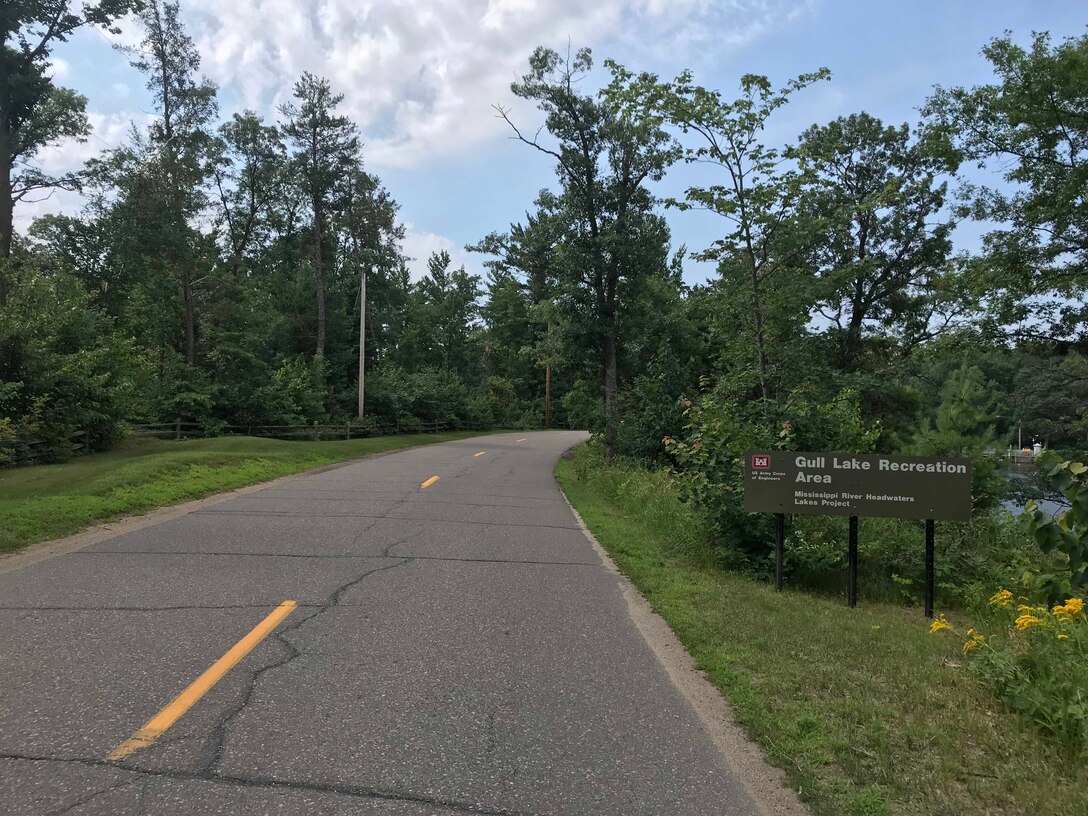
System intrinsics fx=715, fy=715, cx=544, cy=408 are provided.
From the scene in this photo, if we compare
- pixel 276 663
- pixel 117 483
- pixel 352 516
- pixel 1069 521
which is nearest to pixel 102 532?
pixel 352 516

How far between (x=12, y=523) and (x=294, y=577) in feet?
15.3

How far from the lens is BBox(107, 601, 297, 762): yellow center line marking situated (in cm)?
342

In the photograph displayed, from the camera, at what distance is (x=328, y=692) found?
4168 millimetres

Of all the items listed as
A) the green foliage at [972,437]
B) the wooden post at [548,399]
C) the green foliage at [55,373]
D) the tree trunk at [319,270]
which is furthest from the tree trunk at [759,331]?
the wooden post at [548,399]

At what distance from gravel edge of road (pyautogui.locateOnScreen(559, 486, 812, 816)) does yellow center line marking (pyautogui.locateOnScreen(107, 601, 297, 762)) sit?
2.82 meters

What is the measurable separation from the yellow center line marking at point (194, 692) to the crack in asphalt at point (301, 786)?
168 mm

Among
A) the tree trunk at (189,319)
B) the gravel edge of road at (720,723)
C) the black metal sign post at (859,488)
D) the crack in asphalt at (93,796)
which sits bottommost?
the gravel edge of road at (720,723)

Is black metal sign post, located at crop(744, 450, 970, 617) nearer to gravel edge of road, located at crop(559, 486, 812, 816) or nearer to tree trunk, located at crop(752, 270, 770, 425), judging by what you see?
gravel edge of road, located at crop(559, 486, 812, 816)

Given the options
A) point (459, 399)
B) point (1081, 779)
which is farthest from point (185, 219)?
point (1081, 779)

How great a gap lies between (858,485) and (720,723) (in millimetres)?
4165

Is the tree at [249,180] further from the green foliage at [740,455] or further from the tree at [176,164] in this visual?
the green foliage at [740,455]

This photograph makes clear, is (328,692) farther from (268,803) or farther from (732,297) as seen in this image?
(732,297)

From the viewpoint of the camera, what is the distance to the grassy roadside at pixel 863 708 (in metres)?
3.21

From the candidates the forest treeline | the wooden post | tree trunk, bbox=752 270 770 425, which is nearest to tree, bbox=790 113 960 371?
the forest treeline
